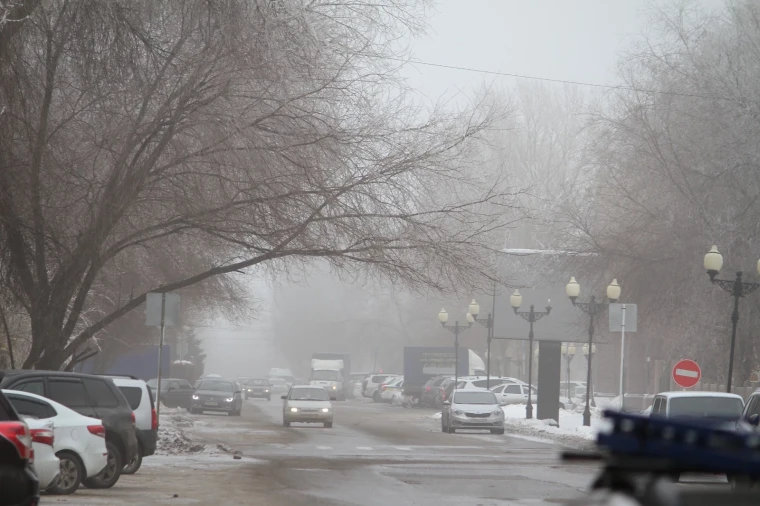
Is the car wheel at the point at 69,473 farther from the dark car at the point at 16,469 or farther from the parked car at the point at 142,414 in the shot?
the dark car at the point at 16,469

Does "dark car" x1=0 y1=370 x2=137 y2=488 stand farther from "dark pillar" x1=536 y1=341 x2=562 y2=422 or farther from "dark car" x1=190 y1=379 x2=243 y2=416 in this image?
"dark car" x1=190 y1=379 x2=243 y2=416


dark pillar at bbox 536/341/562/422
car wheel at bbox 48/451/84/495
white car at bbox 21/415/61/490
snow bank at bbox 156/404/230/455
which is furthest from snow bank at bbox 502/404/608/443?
white car at bbox 21/415/61/490

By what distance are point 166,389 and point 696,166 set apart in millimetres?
26548

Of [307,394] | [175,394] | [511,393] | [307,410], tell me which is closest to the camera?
[307,410]

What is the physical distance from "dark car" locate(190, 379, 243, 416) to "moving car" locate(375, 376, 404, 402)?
24616 millimetres

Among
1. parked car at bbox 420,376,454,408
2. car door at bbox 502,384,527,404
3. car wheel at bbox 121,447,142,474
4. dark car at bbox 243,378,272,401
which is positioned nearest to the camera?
car wheel at bbox 121,447,142,474

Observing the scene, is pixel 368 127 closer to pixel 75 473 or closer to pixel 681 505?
pixel 75 473

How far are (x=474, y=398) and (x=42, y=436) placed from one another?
2522 centimetres

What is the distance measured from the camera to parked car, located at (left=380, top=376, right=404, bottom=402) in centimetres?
7200

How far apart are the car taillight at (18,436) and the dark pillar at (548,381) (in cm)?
3306

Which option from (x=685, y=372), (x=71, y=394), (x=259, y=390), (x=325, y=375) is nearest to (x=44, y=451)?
(x=71, y=394)

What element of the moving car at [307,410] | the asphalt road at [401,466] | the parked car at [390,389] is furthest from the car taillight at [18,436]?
the parked car at [390,389]

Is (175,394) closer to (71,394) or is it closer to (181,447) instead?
(181,447)

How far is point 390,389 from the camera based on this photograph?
73.1 m
